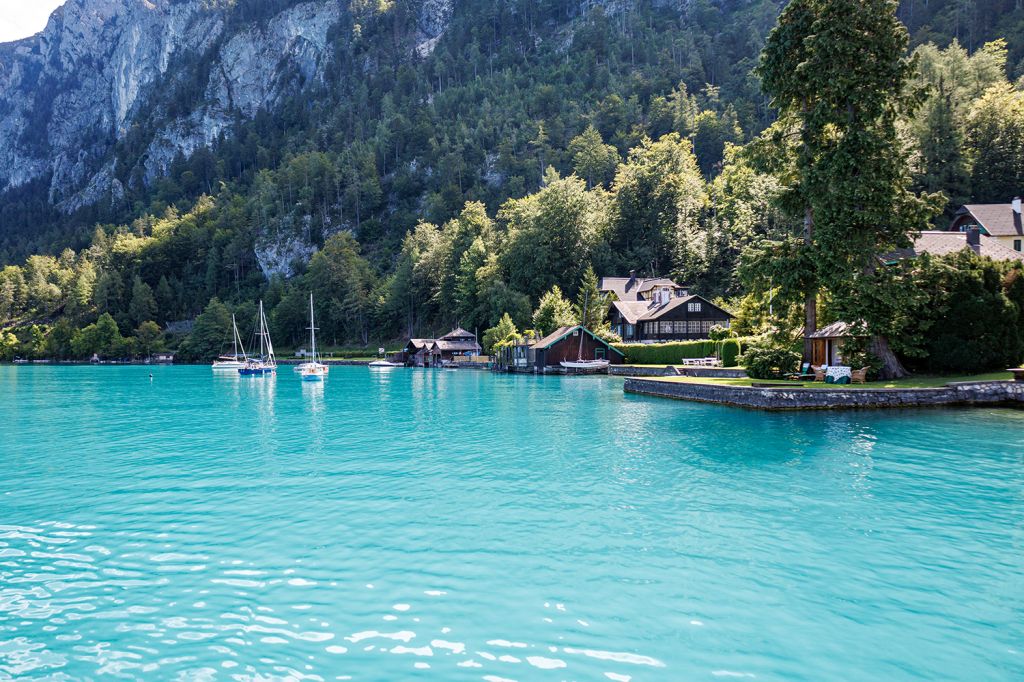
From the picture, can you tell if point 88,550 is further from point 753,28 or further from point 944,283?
point 753,28

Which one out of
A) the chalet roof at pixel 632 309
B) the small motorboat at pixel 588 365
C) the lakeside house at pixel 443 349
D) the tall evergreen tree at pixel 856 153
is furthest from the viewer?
the lakeside house at pixel 443 349

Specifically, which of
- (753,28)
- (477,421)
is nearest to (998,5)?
(753,28)

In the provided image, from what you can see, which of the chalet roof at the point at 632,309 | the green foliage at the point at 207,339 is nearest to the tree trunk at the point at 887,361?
the chalet roof at the point at 632,309

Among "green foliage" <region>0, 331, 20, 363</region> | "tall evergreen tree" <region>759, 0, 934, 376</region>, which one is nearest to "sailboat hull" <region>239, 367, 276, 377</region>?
"tall evergreen tree" <region>759, 0, 934, 376</region>

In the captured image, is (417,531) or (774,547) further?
(417,531)

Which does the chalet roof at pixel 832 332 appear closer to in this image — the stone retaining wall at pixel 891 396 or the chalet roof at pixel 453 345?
the stone retaining wall at pixel 891 396

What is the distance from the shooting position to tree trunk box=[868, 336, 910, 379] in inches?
1379

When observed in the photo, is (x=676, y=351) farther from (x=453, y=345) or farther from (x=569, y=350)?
(x=453, y=345)

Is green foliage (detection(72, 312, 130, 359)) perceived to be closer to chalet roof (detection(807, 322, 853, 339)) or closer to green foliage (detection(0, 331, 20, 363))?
green foliage (detection(0, 331, 20, 363))

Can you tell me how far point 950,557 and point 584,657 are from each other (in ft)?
24.6

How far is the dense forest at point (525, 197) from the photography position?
279 feet

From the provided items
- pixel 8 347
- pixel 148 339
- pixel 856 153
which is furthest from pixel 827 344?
pixel 8 347

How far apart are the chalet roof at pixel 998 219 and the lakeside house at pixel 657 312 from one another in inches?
1046

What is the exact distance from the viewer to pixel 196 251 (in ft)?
589
